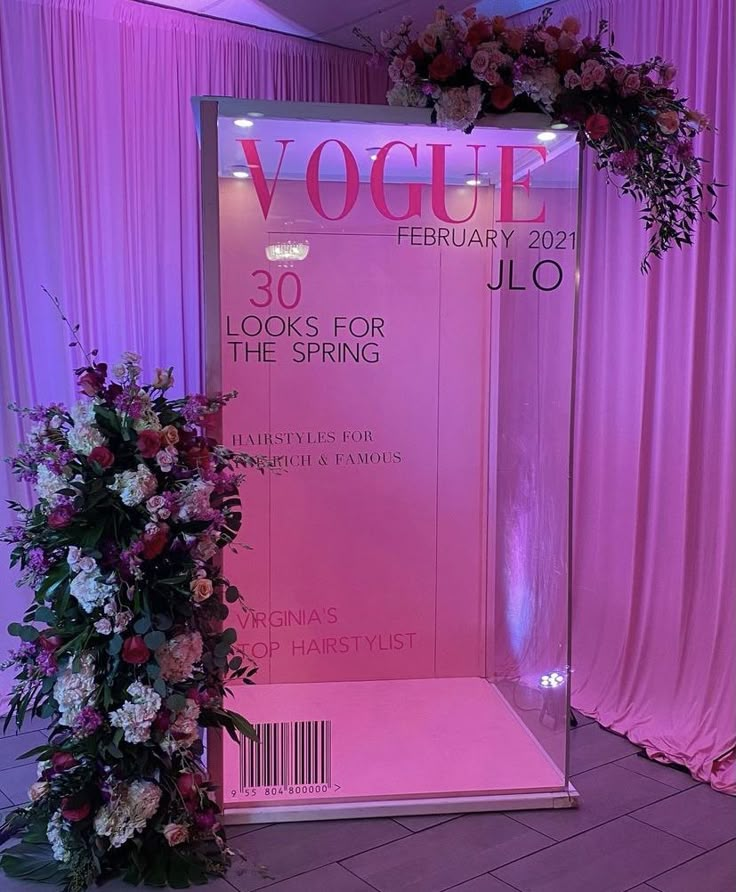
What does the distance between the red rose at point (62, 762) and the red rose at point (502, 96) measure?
2.16 m

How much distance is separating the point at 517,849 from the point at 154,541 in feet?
4.46

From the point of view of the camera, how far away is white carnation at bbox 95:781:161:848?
2.45 meters

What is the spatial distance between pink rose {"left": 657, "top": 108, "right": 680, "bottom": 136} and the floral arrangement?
4.86 ft

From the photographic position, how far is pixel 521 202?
2830 mm

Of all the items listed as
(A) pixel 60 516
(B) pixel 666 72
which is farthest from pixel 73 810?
(B) pixel 666 72

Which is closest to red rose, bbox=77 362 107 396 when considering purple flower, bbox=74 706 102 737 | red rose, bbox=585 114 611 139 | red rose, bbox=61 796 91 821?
purple flower, bbox=74 706 102 737

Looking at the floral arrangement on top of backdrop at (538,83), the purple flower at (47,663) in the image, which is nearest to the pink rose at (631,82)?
the floral arrangement on top of backdrop at (538,83)

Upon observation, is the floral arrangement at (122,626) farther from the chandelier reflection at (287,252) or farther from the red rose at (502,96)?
the red rose at (502,96)

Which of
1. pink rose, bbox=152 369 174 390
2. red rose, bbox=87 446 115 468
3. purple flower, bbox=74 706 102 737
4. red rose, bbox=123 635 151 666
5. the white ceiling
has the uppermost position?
the white ceiling

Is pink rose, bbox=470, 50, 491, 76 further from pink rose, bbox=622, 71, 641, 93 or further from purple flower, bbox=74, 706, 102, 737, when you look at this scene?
purple flower, bbox=74, 706, 102, 737

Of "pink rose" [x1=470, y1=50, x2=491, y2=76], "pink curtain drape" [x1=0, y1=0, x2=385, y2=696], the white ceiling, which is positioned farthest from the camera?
the white ceiling

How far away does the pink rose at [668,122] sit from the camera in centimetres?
268

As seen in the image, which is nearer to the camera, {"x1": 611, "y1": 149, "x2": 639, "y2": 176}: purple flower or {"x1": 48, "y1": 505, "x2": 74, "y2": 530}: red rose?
{"x1": 48, "y1": 505, "x2": 74, "y2": 530}: red rose

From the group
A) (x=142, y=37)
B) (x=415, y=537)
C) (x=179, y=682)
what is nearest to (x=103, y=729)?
(x=179, y=682)
